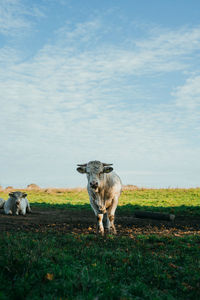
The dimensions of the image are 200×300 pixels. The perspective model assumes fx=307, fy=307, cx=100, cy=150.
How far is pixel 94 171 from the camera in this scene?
11.0 meters

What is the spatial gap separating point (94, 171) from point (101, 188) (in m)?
1.15

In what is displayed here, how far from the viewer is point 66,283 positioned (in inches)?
198

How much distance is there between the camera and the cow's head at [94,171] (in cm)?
1080

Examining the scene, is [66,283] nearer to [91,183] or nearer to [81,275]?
[81,275]

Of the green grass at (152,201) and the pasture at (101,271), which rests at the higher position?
the green grass at (152,201)

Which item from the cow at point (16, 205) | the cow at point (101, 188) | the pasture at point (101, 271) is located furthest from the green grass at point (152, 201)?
the pasture at point (101, 271)

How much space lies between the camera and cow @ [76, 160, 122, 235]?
36.2ft

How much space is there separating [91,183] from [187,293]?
566 cm

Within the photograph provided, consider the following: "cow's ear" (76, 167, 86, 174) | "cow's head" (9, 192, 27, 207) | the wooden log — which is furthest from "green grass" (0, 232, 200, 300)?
"cow's head" (9, 192, 27, 207)

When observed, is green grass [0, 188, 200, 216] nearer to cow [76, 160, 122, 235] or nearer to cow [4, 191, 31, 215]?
cow [4, 191, 31, 215]

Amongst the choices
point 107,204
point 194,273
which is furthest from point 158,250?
point 107,204

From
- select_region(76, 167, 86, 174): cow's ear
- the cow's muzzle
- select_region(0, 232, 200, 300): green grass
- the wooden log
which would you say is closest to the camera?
select_region(0, 232, 200, 300): green grass

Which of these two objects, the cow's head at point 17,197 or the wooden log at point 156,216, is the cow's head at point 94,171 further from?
the cow's head at point 17,197

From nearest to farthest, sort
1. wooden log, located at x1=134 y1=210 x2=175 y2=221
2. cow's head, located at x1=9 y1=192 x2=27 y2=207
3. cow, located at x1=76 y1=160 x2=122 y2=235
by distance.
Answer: cow, located at x1=76 y1=160 x2=122 y2=235 < wooden log, located at x1=134 y1=210 x2=175 y2=221 < cow's head, located at x1=9 y1=192 x2=27 y2=207
